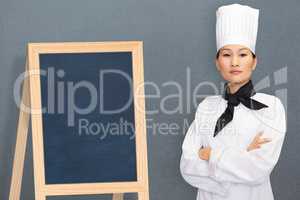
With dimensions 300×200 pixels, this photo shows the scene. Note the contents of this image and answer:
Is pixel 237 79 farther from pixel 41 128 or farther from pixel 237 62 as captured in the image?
pixel 41 128

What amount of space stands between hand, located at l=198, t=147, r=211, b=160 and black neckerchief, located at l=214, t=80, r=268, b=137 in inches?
2.9

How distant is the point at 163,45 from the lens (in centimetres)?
271

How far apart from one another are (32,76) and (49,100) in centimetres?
12

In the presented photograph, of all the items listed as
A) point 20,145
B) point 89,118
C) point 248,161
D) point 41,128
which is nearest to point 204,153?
point 248,161

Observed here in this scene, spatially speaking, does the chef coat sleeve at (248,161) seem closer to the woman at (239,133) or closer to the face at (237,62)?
the woman at (239,133)

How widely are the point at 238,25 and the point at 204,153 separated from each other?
0.52m

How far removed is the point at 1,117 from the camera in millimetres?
2730

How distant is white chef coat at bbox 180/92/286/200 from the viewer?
6.97 ft

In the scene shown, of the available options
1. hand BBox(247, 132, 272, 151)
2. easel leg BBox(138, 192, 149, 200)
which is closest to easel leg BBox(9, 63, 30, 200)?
easel leg BBox(138, 192, 149, 200)

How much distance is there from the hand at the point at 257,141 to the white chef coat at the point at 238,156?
0.01 meters

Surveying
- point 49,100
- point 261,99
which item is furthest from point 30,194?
point 261,99

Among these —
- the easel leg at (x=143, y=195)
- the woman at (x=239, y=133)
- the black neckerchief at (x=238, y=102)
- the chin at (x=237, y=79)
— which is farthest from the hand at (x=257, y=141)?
the easel leg at (x=143, y=195)

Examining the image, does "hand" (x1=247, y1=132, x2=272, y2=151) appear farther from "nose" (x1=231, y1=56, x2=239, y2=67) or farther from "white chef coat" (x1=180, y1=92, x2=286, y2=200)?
"nose" (x1=231, y1=56, x2=239, y2=67)

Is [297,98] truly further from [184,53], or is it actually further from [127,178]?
[127,178]
